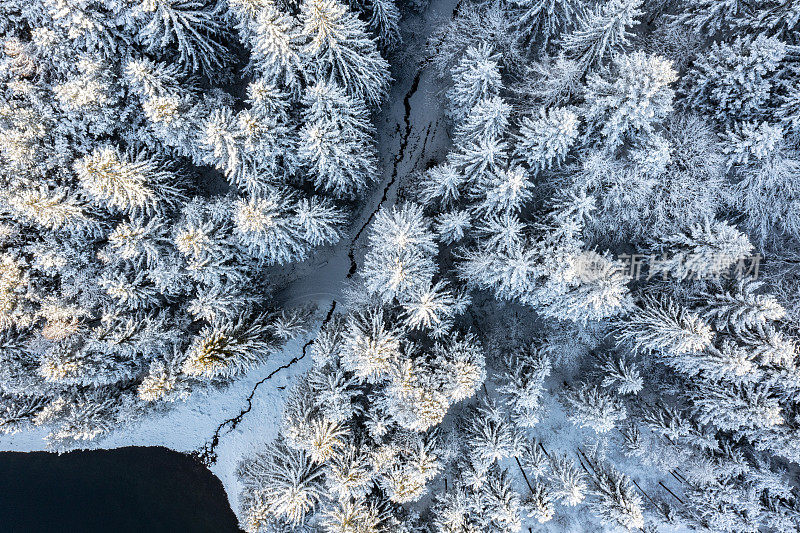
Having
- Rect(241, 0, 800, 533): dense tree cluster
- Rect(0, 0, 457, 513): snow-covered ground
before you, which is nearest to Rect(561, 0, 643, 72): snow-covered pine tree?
Rect(241, 0, 800, 533): dense tree cluster

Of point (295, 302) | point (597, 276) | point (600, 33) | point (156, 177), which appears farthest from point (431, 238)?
point (156, 177)

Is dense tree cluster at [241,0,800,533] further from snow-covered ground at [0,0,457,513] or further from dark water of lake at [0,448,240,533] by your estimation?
dark water of lake at [0,448,240,533]

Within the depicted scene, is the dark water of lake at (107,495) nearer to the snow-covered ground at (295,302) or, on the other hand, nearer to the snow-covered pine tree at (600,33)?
Result: the snow-covered ground at (295,302)

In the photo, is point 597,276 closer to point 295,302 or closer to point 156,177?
point 295,302

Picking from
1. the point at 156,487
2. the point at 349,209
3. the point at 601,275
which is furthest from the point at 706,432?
the point at 156,487

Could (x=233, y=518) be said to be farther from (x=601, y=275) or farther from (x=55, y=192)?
(x=601, y=275)

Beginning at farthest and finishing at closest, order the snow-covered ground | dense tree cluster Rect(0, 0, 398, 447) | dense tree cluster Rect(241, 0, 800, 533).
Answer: the snow-covered ground < dense tree cluster Rect(241, 0, 800, 533) < dense tree cluster Rect(0, 0, 398, 447)
